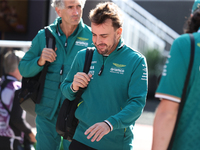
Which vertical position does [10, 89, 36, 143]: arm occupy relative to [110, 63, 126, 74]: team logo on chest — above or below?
below

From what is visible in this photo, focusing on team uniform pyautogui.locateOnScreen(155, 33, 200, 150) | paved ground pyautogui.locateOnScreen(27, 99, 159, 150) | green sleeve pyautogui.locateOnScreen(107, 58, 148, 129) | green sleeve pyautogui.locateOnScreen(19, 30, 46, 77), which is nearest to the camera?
team uniform pyautogui.locateOnScreen(155, 33, 200, 150)

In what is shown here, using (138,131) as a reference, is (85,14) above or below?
above

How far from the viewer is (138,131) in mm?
8031

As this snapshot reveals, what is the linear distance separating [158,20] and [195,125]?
12289 millimetres

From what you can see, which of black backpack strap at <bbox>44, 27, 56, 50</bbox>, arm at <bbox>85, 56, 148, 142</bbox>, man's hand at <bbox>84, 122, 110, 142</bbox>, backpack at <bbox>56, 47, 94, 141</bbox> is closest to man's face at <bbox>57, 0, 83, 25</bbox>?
black backpack strap at <bbox>44, 27, 56, 50</bbox>

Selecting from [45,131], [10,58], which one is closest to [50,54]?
[45,131]

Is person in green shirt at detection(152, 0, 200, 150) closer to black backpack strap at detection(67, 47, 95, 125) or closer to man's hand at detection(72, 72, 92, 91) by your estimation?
man's hand at detection(72, 72, 92, 91)

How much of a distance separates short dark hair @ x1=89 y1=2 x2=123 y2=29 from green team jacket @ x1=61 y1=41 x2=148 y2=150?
21cm

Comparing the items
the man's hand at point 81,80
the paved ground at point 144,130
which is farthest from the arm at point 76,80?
the paved ground at point 144,130

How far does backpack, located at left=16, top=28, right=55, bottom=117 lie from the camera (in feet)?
12.0

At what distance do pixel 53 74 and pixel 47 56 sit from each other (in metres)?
0.24

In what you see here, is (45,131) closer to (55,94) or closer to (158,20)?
(55,94)

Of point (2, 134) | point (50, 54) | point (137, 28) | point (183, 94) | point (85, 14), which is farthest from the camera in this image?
point (137, 28)

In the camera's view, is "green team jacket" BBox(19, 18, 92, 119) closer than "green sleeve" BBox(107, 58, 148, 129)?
No
